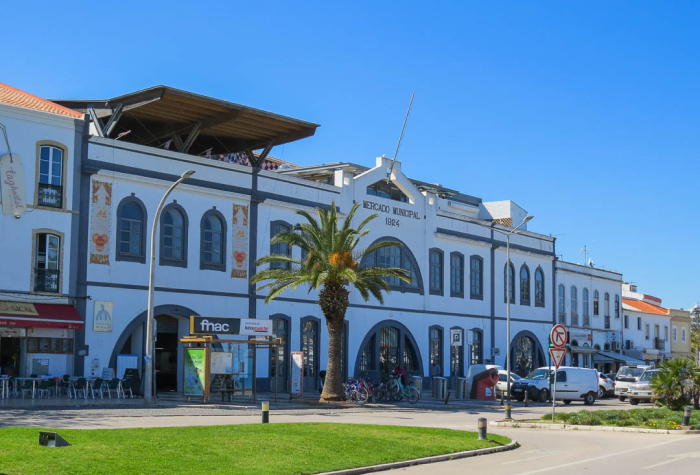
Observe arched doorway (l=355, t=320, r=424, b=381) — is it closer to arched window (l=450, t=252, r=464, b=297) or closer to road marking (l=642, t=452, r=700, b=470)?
arched window (l=450, t=252, r=464, b=297)

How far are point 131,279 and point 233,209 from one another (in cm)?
586

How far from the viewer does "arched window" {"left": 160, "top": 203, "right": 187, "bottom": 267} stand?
113ft

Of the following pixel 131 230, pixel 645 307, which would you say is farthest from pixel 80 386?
pixel 645 307

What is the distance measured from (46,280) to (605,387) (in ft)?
97.8

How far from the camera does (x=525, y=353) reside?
185 feet

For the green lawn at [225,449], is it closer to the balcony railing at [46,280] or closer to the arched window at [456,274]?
the balcony railing at [46,280]

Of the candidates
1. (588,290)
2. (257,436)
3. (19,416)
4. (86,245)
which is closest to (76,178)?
(86,245)

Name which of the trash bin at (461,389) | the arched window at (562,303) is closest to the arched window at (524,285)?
the arched window at (562,303)

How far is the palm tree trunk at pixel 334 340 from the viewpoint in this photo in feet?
107

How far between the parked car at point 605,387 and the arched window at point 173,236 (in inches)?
949

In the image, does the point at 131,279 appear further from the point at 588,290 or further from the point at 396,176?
the point at 588,290

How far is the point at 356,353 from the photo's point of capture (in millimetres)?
42906

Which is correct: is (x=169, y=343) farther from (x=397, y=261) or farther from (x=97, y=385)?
(x=397, y=261)

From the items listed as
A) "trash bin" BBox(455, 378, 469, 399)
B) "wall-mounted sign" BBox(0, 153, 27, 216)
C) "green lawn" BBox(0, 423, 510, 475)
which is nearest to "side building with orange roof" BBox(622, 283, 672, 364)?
"trash bin" BBox(455, 378, 469, 399)
